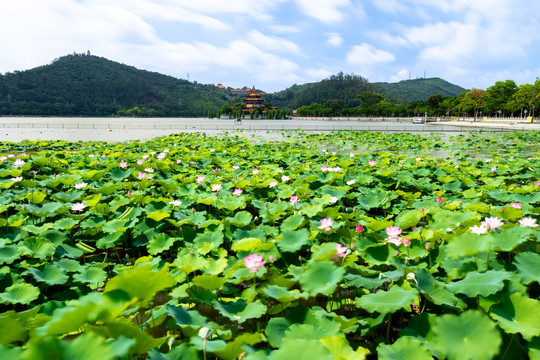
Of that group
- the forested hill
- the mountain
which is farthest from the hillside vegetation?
the mountain

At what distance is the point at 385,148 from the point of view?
10.4 meters

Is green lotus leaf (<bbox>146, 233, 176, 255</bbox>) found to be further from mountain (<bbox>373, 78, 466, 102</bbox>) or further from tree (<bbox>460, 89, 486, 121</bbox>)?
mountain (<bbox>373, 78, 466, 102</bbox>)

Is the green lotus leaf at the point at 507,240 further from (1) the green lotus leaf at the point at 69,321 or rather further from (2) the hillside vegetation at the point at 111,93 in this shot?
(2) the hillside vegetation at the point at 111,93

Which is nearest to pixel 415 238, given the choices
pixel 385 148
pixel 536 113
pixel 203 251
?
pixel 203 251

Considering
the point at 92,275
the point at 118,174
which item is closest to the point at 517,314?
the point at 92,275

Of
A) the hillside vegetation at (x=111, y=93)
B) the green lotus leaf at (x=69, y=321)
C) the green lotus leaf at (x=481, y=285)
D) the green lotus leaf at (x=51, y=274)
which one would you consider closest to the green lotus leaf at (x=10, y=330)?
the green lotus leaf at (x=69, y=321)

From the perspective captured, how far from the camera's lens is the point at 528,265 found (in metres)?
1.52

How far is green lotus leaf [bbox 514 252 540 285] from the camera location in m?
1.47

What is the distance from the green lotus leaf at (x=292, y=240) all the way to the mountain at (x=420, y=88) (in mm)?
155399

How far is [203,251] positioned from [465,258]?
1514 millimetres

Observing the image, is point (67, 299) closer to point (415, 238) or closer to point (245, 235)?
point (245, 235)

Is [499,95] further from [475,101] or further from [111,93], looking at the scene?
[111,93]

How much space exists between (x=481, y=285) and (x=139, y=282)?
1386mm

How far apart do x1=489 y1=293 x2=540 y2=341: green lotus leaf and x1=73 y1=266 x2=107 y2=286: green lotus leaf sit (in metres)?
2.00
